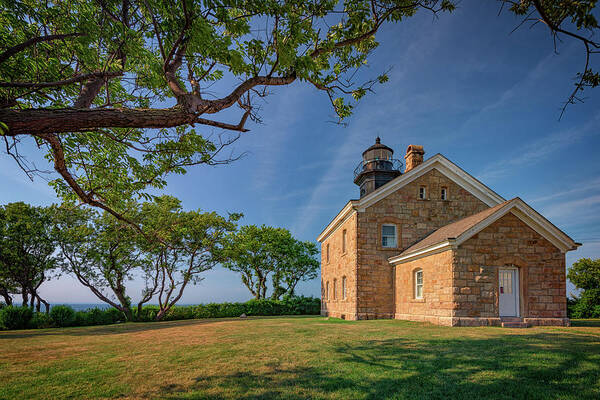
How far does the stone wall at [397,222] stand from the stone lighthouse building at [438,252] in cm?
5

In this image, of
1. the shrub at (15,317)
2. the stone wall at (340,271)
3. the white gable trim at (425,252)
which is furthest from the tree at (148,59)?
the shrub at (15,317)

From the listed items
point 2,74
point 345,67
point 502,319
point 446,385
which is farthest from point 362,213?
point 2,74

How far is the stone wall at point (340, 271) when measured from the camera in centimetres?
1773

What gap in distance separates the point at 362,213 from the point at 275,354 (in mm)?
10994

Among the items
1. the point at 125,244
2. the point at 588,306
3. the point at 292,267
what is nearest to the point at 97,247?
the point at 125,244

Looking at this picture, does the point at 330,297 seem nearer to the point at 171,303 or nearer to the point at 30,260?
the point at 171,303

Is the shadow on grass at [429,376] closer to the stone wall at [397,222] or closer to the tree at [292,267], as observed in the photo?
the stone wall at [397,222]

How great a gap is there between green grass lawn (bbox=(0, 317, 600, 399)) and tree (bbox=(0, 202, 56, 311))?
17.6m

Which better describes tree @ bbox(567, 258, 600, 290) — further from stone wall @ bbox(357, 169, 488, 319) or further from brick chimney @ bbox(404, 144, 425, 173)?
brick chimney @ bbox(404, 144, 425, 173)

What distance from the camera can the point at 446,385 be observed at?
513 cm

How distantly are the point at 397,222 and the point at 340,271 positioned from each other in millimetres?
5179

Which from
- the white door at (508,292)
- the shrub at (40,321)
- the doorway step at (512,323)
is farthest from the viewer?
the shrub at (40,321)

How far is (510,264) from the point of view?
12.7 meters

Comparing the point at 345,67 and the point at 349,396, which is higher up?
the point at 345,67
